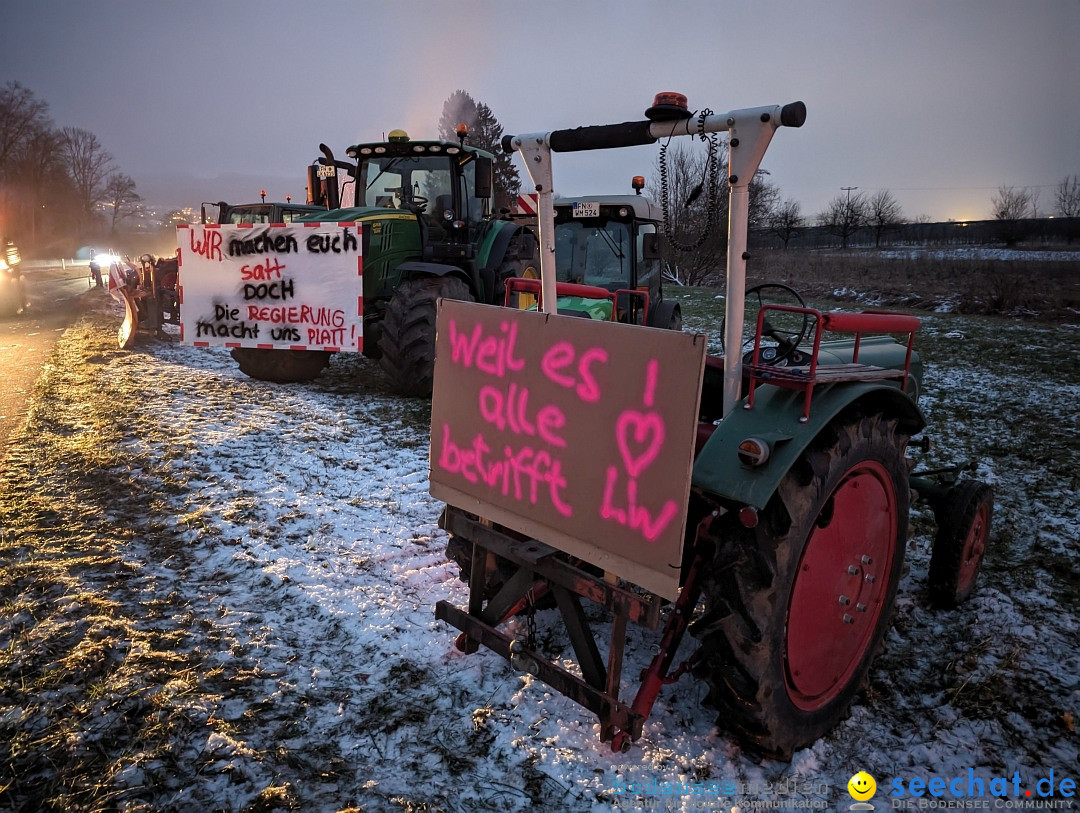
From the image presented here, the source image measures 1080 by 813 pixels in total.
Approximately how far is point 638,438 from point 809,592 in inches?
39.9

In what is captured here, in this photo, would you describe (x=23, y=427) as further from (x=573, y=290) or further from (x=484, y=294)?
(x=573, y=290)

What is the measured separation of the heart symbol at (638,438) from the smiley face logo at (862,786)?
57.7 inches

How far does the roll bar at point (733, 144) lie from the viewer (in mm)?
1885

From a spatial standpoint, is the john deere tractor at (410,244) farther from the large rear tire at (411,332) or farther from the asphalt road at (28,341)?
the asphalt road at (28,341)

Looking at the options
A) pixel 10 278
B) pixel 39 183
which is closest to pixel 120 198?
pixel 39 183

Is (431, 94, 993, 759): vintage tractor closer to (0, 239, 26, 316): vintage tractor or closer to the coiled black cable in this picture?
the coiled black cable

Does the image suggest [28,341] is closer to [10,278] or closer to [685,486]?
[10,278]

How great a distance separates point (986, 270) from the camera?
22.2 metres

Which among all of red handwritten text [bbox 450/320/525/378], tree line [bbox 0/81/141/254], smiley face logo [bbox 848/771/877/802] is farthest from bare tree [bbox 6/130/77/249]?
smiley face logo [bbox 848/771/877/802]

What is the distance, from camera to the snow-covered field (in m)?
2.26

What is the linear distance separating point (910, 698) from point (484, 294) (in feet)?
22.3

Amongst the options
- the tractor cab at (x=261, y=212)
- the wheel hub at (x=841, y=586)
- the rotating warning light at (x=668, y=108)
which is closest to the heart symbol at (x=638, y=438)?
the wheel hub at (x=841, y=586)

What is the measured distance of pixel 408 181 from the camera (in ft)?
27.5

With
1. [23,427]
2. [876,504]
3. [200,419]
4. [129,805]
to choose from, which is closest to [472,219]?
[200,419]
